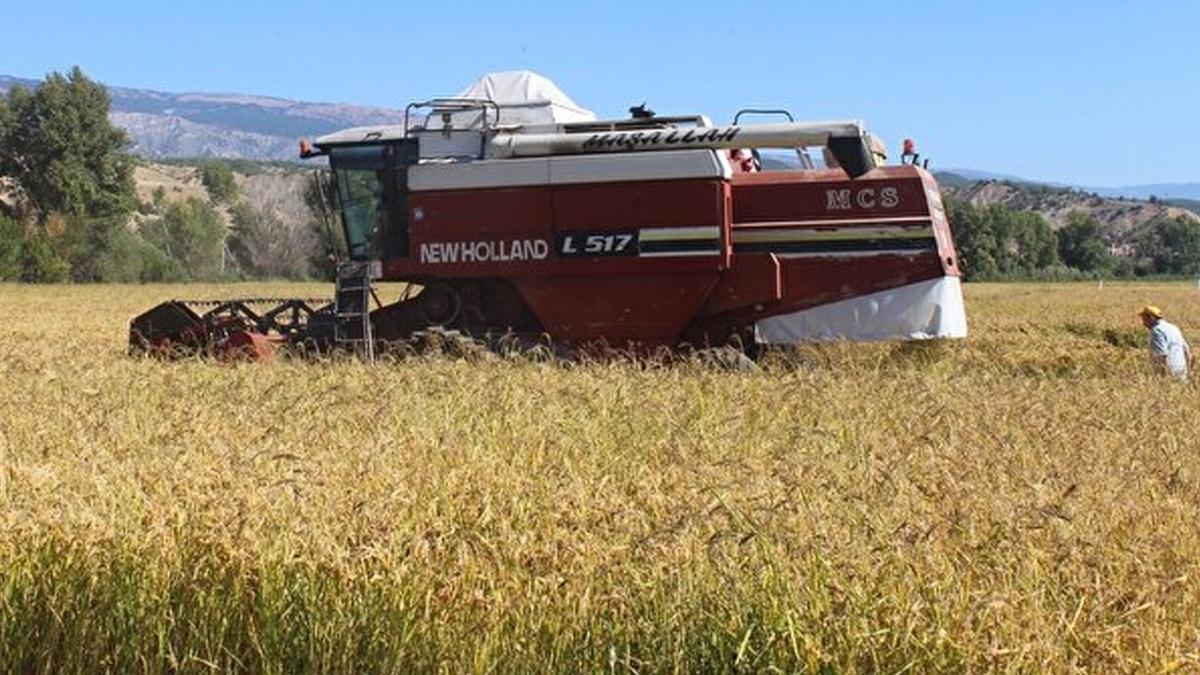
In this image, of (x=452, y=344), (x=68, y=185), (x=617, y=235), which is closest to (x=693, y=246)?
(x=617, y=235)

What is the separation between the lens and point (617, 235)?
11.3m

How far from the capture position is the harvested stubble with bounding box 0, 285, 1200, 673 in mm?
2934

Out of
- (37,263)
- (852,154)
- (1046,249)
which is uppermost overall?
(852,154)

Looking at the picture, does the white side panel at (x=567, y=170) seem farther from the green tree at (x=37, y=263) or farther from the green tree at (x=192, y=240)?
the green tree at (x=192, y=240)

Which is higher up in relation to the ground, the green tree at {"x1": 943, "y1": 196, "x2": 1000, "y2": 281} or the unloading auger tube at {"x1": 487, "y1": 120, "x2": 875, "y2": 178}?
the unloading auger tube at {"x1": 487, "y1": 120, "x2": 875, "y2": 178}

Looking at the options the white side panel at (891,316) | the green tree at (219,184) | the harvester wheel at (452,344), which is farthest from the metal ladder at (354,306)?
the green tree at (219,184)

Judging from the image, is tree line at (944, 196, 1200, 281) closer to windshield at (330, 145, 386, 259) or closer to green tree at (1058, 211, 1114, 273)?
green tree at (1058, 211, 1114, 273)

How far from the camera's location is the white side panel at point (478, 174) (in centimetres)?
1146

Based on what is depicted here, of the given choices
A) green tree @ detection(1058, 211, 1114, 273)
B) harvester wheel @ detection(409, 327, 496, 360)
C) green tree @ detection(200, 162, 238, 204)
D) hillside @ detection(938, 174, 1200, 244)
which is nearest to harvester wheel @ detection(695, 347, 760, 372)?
harvester wheel @ detection(409, 327, 496, 360)

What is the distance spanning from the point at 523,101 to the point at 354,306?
2460 millimetres

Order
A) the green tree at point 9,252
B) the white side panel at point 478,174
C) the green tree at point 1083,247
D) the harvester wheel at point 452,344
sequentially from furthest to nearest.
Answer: the green tree at point 1083,247 → the green tree at point 9,252 → the white side panel at point 478,174 → the harvester wheel at point 452,344

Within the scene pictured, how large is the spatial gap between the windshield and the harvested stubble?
6.42m

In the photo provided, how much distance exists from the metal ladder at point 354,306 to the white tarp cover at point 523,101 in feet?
4.91

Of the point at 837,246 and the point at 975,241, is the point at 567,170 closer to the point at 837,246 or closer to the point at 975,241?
the point at 837,246
